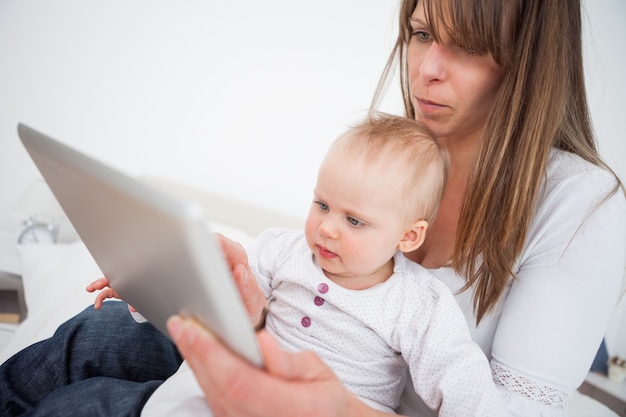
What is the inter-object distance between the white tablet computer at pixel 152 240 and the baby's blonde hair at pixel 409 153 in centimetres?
46

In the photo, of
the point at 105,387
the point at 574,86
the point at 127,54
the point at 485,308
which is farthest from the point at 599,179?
the point at 127,54

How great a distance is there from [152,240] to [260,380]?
0.18 meters

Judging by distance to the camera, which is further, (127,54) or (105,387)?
(127,54)

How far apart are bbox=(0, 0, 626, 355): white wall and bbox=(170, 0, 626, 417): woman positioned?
3.88 ft

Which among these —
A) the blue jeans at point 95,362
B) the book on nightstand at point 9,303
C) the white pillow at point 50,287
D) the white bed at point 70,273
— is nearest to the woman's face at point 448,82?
the blue jeans at point 95,362

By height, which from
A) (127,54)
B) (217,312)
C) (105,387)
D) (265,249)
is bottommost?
(105,387)

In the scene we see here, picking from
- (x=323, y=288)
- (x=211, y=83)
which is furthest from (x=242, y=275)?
(x=211, y=83)

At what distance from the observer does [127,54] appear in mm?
2174

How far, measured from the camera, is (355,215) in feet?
2.79

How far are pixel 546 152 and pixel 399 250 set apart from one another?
0.37 metres

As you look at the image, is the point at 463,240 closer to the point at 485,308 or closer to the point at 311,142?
the point at 485,308

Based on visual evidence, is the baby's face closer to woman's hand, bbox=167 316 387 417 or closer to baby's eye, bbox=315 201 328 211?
baby's eye, bbox=315 201 328 211

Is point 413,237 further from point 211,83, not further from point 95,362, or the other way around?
Answer: point 211,83

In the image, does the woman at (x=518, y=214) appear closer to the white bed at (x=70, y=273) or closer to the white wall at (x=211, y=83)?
the white bed at (x=70, y=273)
